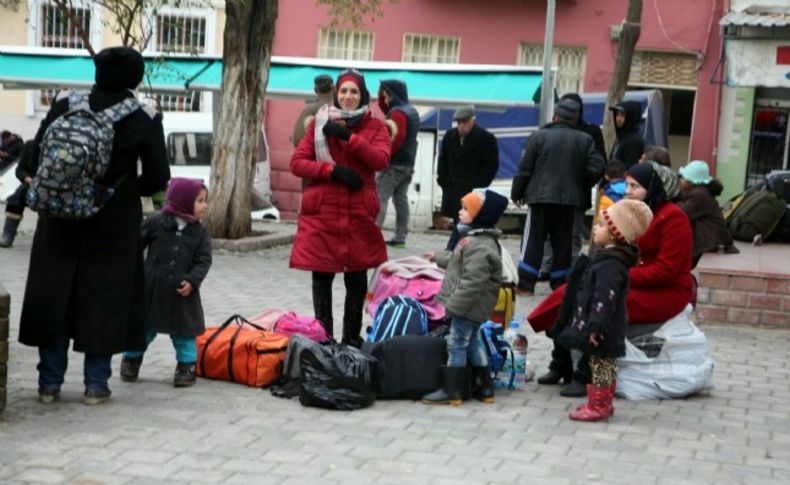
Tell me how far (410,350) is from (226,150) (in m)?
8.53

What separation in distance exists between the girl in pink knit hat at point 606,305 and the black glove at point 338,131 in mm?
1707

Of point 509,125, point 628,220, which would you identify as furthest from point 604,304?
point 509,125

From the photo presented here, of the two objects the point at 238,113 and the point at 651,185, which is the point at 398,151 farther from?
the point at 651,185

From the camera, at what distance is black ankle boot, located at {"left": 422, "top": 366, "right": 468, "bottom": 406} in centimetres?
828

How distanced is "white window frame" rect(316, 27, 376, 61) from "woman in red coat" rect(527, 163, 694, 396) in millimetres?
20017

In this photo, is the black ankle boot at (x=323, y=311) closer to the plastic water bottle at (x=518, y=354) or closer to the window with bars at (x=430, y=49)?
the plastic water bottle at (x=518, y=354)

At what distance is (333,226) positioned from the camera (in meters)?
9.21

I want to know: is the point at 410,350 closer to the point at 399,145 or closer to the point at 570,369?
the point at 570,369

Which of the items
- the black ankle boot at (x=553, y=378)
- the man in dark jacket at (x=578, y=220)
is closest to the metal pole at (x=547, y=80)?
the man in dark jacket at (x=578, y=220)

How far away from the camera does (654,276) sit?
8.84m

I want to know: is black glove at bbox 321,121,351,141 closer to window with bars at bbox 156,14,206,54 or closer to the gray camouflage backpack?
the gray camouflage backpack

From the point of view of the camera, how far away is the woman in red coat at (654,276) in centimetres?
886

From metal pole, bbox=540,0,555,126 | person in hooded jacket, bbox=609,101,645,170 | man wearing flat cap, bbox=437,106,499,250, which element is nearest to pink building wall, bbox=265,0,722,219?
metal pole, bbox=540,0,555,126

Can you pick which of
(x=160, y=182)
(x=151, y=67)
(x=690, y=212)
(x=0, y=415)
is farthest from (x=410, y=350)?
(x=151, y=67)
